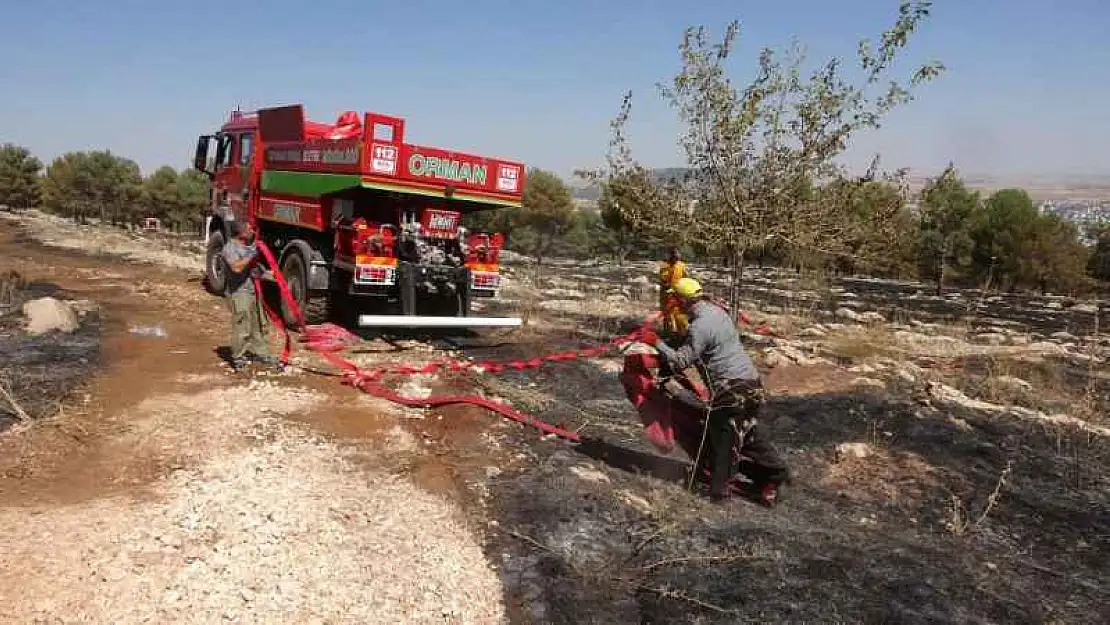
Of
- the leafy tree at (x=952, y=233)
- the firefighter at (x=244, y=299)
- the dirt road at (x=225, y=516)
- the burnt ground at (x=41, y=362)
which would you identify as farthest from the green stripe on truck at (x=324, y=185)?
the leafy tree at (x=952, y=233)

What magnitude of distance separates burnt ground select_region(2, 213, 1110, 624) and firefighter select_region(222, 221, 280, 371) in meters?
0.68

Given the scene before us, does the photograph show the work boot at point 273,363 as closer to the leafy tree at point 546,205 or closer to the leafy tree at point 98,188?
the leafy tree at point 546,205

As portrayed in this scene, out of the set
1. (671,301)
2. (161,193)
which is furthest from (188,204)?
(671,301)

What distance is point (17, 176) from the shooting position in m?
45.3

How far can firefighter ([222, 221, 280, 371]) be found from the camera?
7312 mm

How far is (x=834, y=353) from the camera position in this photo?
35.7 ft

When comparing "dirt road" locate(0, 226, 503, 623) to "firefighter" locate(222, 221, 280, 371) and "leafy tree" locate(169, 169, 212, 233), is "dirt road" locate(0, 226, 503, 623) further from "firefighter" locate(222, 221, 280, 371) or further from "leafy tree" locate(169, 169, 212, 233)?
"leafy tree" locate(169, 169, 212, 233)

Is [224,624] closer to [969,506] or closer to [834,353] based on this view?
[969,506]

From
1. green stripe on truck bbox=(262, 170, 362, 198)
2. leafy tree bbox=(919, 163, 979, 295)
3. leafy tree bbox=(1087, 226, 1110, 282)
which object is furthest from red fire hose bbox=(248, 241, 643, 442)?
leafy tree bbox=(1087, 226, 1110, 282)

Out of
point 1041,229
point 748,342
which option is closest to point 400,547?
point 748,342

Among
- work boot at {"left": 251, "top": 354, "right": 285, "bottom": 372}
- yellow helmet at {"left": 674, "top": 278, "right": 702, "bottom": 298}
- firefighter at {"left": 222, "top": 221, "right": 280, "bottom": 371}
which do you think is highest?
yellow helmet at {"left": 674, "top": 278, "right": 702, "bottom": 298}

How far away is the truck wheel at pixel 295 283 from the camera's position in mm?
9892

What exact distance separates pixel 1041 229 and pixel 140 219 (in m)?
58.8

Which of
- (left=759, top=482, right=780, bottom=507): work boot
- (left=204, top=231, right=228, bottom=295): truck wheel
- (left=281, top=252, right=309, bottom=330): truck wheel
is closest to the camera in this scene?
(left=759, top=482, right=780, bottom=507): work boot
